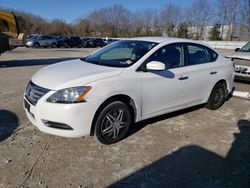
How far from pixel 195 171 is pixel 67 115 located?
6.09 feet

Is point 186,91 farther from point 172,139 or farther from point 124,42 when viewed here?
point 124,42

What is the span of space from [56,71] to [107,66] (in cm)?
83

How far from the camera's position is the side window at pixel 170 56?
14.2ft

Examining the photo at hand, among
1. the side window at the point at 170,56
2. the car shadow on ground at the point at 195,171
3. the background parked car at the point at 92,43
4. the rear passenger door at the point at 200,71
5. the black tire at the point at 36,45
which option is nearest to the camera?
the car shadow on ground at the point at 195,171

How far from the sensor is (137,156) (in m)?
3.59

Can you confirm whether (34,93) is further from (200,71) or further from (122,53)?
(200,71)

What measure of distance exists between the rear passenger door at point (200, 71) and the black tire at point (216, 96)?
22cm

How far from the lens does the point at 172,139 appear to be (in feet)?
13.7

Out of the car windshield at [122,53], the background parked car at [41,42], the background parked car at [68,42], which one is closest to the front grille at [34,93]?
the car windshield at [122,53]

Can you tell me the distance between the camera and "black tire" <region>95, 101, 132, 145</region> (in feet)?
12.0

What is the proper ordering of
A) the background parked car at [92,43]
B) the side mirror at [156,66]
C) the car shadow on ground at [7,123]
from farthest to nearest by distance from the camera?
the background parked car at [92,43] → the car shadow on ground at [7,123] → the side mirror at [156,66]

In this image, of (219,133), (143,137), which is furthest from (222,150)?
(143,137)

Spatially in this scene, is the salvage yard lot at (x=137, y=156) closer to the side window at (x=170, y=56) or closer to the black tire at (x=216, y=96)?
the black tire at (x=216, y=96)

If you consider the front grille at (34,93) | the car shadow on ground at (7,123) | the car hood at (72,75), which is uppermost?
the car hood at (72,75)
